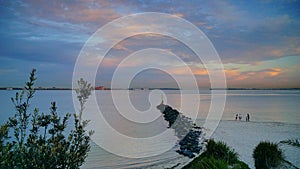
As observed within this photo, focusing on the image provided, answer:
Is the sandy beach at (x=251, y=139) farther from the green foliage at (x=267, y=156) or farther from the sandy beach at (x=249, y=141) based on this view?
the green foliage at (x=267, y=156)

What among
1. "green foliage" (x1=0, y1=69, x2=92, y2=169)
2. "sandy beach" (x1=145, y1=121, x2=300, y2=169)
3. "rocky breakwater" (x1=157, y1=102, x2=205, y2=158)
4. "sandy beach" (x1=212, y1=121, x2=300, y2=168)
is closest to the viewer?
"green foliage" (x1=0, y1=69, x2=92, y2=169)

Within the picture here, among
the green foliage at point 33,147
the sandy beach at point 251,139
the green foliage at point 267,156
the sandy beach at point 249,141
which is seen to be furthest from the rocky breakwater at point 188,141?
the green foliage at point 33,147

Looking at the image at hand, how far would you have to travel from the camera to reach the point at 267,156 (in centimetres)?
837

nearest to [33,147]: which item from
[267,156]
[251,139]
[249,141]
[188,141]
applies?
[267,156]

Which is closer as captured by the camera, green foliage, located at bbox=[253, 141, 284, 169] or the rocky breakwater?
green foliage, located at bbox=[253, 141, 284, 169]

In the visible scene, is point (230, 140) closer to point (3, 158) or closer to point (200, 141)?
point (200, 141)

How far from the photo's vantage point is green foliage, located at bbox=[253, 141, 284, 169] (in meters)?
8.19

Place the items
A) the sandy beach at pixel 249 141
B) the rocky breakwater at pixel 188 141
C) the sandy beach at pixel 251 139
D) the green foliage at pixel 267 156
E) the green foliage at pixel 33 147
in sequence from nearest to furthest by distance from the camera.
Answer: the green foliage at pixel 33 147 < the green foliage at pixel 267 156 < the sandy beach at pixel 249 141 < the sandy beach at pixel 251 139 < the rocky breakwater at pixel 188 141

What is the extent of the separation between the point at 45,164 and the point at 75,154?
534 mm

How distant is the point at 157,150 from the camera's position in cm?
1675

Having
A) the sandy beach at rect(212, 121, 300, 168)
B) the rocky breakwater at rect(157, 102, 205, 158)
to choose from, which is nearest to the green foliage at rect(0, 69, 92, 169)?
the sandy beach at rect(212, 121, 300, 168)

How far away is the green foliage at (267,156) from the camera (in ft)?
26.9

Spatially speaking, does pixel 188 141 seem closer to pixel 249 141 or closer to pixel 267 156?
pixel 249 141

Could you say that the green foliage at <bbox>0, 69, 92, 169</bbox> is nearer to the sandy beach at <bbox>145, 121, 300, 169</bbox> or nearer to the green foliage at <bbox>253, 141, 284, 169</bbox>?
the green foliage at <bbox>253, 141, 284, 169</bbox>
